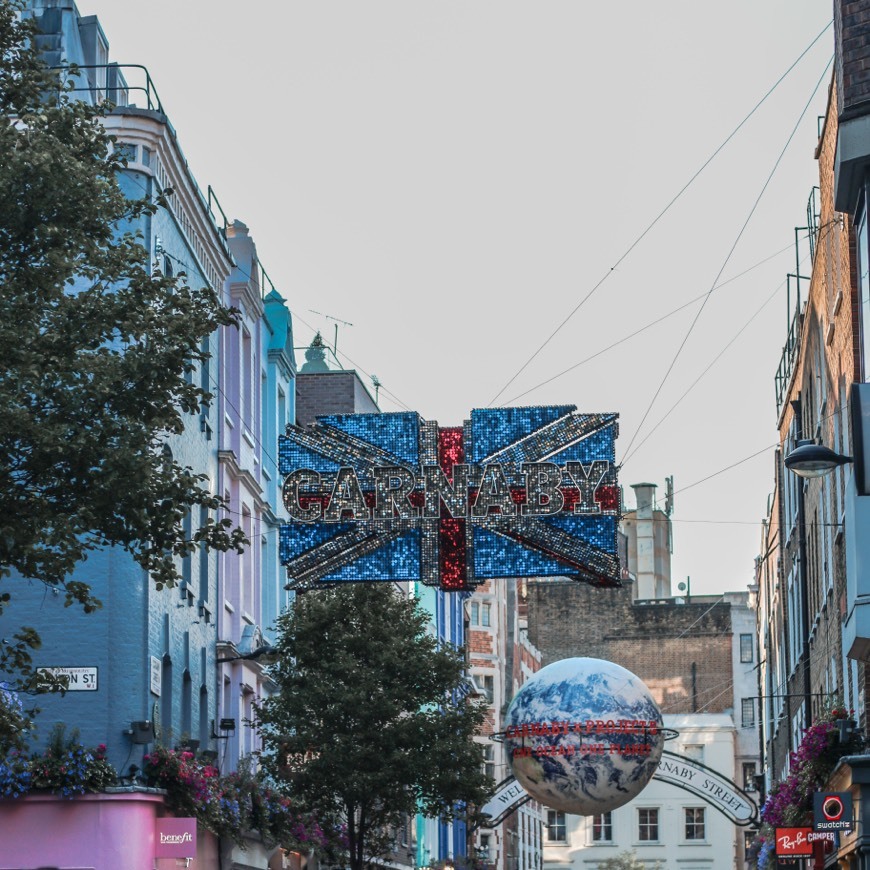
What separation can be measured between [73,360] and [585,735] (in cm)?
615

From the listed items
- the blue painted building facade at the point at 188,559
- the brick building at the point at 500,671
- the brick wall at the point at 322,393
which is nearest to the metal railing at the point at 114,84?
the blue painted building facade at the point at 188,559

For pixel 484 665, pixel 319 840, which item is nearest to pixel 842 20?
pixel 319 840

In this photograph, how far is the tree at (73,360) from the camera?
1736 cm

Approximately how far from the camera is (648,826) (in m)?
82.9

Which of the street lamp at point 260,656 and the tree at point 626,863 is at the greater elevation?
the street lamp at point 260,656

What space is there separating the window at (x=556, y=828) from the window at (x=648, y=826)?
386 cm

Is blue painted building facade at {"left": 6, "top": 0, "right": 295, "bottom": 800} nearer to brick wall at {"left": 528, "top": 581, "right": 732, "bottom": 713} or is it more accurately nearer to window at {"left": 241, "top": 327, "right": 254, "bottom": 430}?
window at {"left": 241, "top": 327, "right": 254, "bottom": 430}

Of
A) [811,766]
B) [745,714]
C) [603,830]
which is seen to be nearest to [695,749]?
[745,714]

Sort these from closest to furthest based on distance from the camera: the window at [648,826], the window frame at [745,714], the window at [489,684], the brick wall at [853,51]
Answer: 1. the brick wall at [853,51]
2. the window at [489,684]
3. the window at [648,826]
4. the window frame at [745,714]

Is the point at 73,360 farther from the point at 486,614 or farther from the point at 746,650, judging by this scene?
the point at 746,650

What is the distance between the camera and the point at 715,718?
279 ft

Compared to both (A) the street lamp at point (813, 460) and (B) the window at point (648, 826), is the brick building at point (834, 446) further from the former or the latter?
(B) the window at point (648, 826)

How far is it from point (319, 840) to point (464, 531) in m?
16.9

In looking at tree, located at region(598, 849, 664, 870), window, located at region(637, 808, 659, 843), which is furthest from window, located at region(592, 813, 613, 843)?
window, located at region(637, 808, 659, 843)
